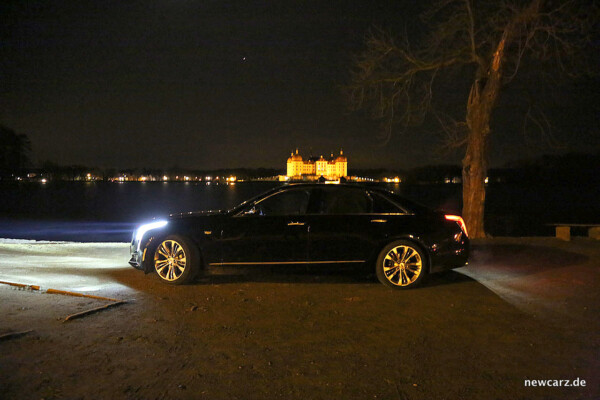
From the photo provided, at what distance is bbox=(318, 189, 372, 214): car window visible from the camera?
7.39 meters

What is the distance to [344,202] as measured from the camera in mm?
7512

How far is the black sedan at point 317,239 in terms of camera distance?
23.4 ft

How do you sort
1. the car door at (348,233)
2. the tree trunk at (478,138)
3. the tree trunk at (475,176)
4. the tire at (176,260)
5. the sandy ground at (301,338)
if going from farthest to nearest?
the tree trunk at (475,176) < the tree trunk at (478,138) < the tire at (176,260) < the car door at (348,233) < the sandy ground at (301,338)

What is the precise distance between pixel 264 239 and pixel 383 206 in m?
1.96

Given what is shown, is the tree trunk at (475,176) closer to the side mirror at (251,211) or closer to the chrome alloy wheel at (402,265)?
the chrome alloy wheel at (402,265)

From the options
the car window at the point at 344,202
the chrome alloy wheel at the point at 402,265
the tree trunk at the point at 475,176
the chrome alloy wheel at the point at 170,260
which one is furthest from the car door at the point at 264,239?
the tree trunk at the point at 475,176

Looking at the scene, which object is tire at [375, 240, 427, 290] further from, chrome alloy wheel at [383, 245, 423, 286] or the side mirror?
the side mirror

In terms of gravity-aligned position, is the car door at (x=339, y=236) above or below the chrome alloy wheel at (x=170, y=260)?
above

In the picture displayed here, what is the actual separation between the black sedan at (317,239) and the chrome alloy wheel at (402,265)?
0.01 meters

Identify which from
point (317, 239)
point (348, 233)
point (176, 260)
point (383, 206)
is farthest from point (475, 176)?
point (176, 260)

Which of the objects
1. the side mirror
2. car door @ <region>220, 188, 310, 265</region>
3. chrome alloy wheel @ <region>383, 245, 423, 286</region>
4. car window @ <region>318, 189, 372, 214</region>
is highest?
car window @ <region>318, 189, 372, 214</region>

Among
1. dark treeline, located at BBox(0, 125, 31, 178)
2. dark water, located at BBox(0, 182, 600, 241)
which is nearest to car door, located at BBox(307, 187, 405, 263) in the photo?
dark water, located at BBox(0, 182, 600, 241)

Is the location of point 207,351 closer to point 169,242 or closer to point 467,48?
point 169,242

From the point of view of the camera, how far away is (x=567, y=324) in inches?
215
